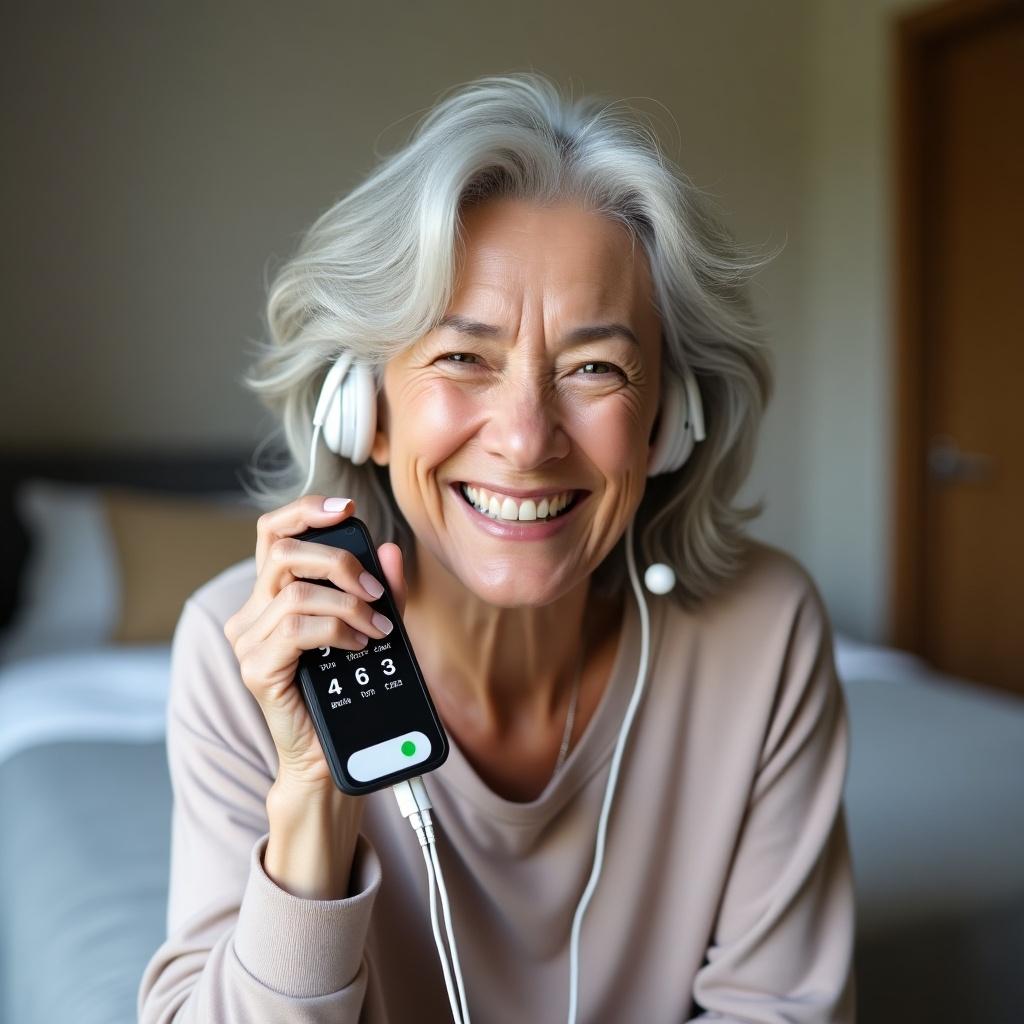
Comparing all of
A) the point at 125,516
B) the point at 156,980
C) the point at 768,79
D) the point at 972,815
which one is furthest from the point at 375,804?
the point at 768,79

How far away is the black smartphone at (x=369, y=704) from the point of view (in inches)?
33.4

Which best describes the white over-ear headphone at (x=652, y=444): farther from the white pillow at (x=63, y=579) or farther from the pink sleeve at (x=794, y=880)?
the white pillow at (x=63, y=579)

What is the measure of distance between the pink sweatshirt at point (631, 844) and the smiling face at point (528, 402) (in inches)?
7.8

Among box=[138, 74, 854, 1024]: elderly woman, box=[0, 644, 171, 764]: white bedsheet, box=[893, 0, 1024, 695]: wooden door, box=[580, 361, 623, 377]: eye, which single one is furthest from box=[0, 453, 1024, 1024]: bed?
box=[893, 0, 1024, 695]: wooden door

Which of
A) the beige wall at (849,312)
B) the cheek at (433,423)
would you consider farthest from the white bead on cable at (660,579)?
the beige wall at (849,312)

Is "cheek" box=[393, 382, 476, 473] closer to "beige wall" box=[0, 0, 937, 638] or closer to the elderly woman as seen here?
the elderly woman

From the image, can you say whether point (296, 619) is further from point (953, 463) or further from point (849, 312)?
point (849, 312)

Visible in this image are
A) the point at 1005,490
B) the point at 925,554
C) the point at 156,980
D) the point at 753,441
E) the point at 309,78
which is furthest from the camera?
the point at 925,554

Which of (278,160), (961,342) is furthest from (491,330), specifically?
(961,342)

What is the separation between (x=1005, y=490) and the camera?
3637 mm

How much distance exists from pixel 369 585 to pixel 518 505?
18 cm

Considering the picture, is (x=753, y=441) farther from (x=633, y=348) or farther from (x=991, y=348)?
(x=991, y=348)

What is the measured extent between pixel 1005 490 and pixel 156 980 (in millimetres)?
3273

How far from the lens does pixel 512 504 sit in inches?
38.9
